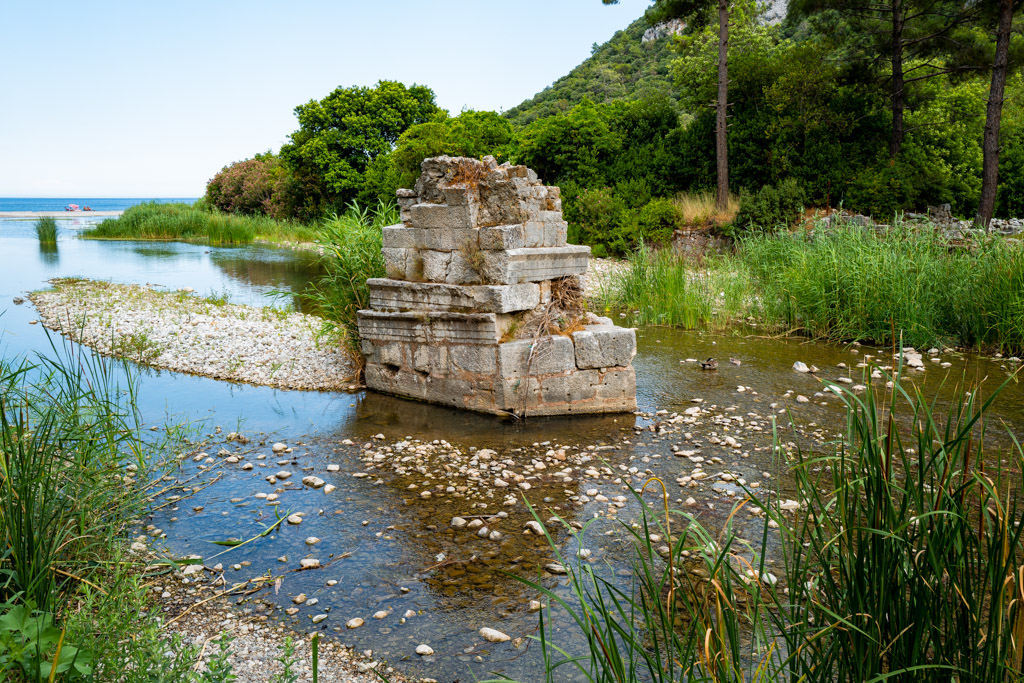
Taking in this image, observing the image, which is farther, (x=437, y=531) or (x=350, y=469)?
(x=350, y=469)

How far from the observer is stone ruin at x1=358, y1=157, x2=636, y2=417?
19.8 ft

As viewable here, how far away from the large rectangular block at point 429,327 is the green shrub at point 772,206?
11919 millimetres

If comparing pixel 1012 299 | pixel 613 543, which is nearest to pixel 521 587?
pixel 613 543

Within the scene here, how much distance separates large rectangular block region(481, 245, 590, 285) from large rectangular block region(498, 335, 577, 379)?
0.57 meters

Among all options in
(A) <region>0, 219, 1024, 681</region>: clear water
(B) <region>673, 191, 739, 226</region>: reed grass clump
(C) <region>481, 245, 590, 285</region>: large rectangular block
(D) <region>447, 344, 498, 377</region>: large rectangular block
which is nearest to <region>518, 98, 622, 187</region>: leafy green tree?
(B) <region>673, 191, 739, 226</region>: reed grass clump

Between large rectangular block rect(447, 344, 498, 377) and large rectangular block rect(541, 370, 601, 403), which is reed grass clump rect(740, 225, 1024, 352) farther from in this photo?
large rectangular block rect(447, 344, 498, 377)

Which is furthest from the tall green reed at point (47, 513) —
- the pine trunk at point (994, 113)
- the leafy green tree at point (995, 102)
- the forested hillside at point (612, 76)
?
the forested hillside at point (612, 76)

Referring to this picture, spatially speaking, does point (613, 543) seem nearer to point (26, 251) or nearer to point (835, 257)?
point (835, 257)

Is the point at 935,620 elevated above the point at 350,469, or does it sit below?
above

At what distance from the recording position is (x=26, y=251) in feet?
76.4

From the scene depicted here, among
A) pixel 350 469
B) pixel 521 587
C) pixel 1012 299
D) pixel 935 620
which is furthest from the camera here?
pixel 1012 299

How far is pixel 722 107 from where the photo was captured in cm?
1792

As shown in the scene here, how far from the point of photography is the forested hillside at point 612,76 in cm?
3559

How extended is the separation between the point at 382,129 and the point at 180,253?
991cm
